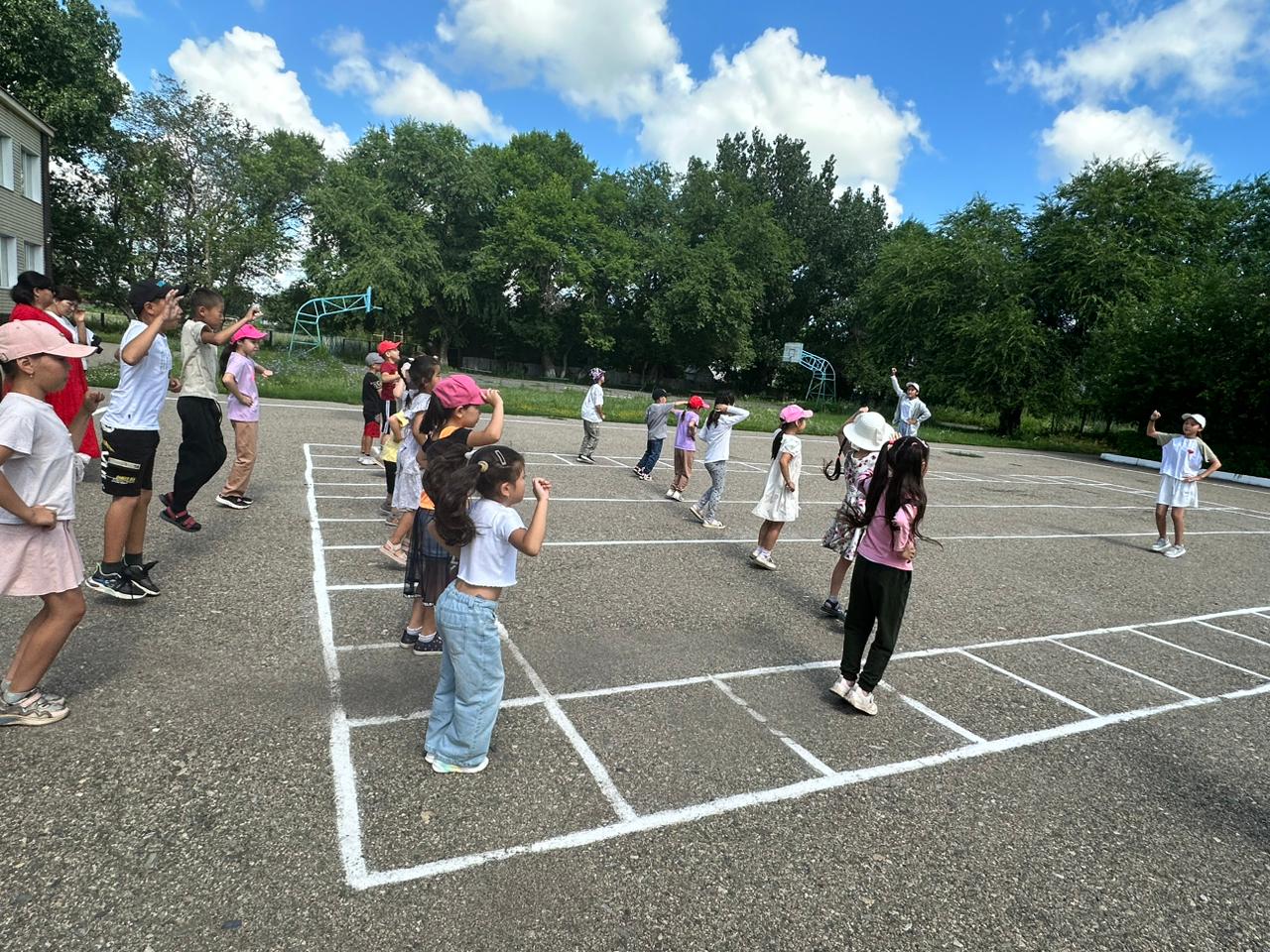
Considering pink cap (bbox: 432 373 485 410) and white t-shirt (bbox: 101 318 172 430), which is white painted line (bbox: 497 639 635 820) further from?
white t-shirt (bbox: 101 318 172 430)

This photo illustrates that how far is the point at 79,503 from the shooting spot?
7109 millimetres

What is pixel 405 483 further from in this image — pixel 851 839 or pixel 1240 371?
pixel 1240 371

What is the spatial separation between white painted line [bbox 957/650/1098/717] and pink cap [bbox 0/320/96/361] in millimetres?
6332

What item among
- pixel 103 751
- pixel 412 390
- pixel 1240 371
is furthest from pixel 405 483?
pixel 1240 371

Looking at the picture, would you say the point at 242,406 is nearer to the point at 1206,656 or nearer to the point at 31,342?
the point at 31,342

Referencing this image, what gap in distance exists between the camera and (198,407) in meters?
6.19

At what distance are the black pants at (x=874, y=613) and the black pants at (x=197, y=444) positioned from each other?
217 inches

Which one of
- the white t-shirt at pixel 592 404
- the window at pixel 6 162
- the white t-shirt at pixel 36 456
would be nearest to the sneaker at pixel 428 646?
A: the white t-shirt at pixel 36 456

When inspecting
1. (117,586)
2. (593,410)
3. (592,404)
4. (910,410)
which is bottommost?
(117,586)

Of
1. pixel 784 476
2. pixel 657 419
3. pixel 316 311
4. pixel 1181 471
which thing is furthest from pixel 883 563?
pixel 316 311

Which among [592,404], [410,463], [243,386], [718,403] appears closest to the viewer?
[410,463]

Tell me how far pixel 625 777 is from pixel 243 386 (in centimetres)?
620

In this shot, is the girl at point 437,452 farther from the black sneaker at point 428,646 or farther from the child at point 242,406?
the child at point 242,406

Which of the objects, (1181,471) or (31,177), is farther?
(31,177)
